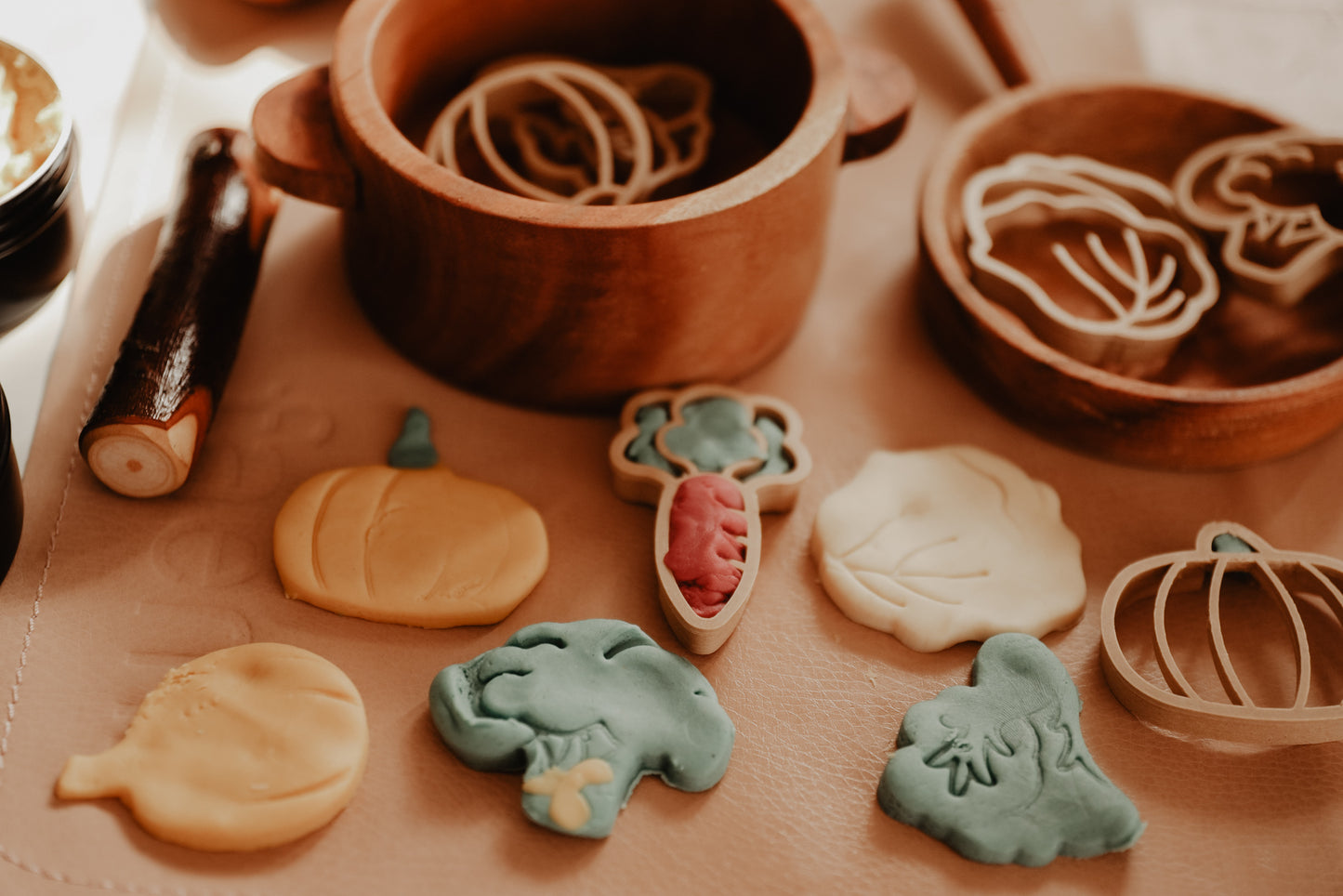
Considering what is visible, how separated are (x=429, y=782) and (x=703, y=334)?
0.34 m

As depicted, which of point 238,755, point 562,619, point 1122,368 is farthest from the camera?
point 1122,368

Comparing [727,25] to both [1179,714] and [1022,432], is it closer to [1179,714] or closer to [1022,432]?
[1022,432]

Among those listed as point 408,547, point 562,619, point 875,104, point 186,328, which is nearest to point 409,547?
point 408,547

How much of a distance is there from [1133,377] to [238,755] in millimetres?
655

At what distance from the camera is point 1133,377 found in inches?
32.1

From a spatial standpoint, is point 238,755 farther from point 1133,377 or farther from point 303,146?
point 1133,377

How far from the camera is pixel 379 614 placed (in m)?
0.68

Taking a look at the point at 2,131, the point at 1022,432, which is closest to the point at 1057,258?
the point at 1022,432

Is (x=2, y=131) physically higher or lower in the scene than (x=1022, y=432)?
higher

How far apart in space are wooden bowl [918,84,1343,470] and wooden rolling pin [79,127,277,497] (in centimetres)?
51

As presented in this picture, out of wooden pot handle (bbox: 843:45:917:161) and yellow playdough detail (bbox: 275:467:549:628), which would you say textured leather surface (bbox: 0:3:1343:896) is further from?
wooden pot handle (bbox: 843:45:917:161)

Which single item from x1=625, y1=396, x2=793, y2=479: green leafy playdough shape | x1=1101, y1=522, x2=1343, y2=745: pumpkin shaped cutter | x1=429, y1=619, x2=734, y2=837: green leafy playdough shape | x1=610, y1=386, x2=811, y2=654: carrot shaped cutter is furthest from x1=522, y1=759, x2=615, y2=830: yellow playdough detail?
x1=1101, y1=522, x2=1343, y2=745: pumpkin shaped cutter

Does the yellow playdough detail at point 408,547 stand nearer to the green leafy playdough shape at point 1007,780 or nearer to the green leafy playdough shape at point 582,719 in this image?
the green leafy playdough shape at point 582,719

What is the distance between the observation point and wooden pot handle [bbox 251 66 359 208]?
2.43 feet
